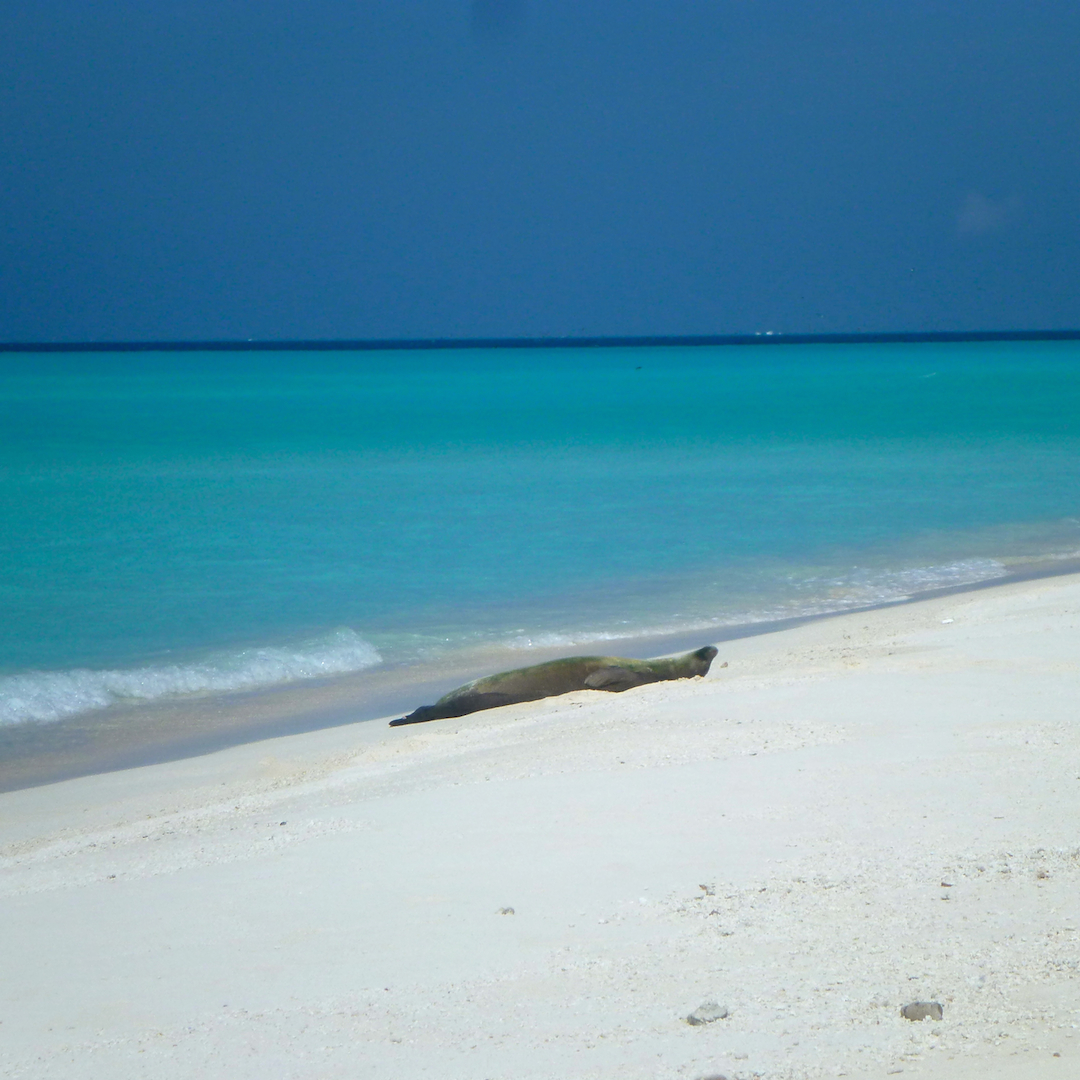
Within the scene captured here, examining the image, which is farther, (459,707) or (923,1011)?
(459,707)

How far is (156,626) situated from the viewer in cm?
846

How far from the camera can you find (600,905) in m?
2.65

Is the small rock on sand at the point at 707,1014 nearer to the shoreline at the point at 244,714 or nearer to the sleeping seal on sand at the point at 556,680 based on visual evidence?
the sleeping seal on sand at the point at 556,680

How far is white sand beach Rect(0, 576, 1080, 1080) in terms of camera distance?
82.2 inches

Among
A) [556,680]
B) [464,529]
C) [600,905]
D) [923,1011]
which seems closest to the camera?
[923,1011]

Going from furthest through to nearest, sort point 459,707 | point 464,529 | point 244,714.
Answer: point 464,529, point 244,714, point 459,707

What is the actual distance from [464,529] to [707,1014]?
37.8ft

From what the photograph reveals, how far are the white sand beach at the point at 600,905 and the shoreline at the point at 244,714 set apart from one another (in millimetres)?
1001

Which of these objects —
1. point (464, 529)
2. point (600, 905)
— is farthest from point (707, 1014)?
point (464, 529)

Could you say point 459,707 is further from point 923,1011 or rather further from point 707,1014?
point 923,1011

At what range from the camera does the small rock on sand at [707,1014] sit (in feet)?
6.90

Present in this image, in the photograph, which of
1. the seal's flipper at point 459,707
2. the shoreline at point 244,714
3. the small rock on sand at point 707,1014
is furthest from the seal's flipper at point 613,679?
the small rock on sand at point 707,1014

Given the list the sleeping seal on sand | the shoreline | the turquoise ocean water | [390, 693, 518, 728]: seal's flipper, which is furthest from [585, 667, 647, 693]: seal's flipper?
the turquoise ocean water

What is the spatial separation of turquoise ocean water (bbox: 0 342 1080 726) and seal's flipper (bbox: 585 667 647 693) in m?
1.95
